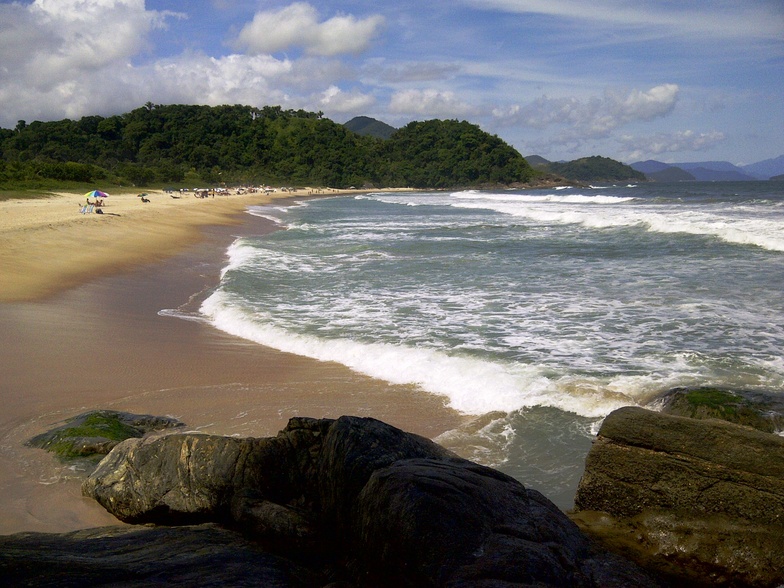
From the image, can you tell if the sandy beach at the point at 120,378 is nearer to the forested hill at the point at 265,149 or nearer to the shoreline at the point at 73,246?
the shoreline at the point at 73,246

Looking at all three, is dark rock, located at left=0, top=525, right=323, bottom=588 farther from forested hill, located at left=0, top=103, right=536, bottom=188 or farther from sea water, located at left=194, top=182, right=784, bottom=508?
forested hill, located at left=0, top=103, right=536, bottom=188

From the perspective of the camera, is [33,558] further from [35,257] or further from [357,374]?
[35,257]

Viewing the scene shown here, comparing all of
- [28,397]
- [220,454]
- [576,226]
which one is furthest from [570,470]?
[576,226]

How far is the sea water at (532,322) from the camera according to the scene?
22.5 feet

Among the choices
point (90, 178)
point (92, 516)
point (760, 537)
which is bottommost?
point (92, 516)

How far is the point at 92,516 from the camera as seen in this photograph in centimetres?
466

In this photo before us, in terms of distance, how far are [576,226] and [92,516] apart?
28688 millimetres

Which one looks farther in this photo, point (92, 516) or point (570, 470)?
point (570, 470)

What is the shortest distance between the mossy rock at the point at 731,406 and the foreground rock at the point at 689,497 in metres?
2.01

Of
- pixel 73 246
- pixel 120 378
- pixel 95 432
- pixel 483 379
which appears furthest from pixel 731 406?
pixel 73 246

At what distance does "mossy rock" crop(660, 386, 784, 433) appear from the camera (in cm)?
574

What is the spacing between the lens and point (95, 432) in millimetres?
5770

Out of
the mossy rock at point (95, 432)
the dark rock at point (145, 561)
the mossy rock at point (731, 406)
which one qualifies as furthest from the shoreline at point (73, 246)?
the mossy rock at point (731, 406)

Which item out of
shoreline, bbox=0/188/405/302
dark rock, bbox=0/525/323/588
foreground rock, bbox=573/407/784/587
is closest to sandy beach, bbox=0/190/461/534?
shoreline, bbox=0/188/405/302
